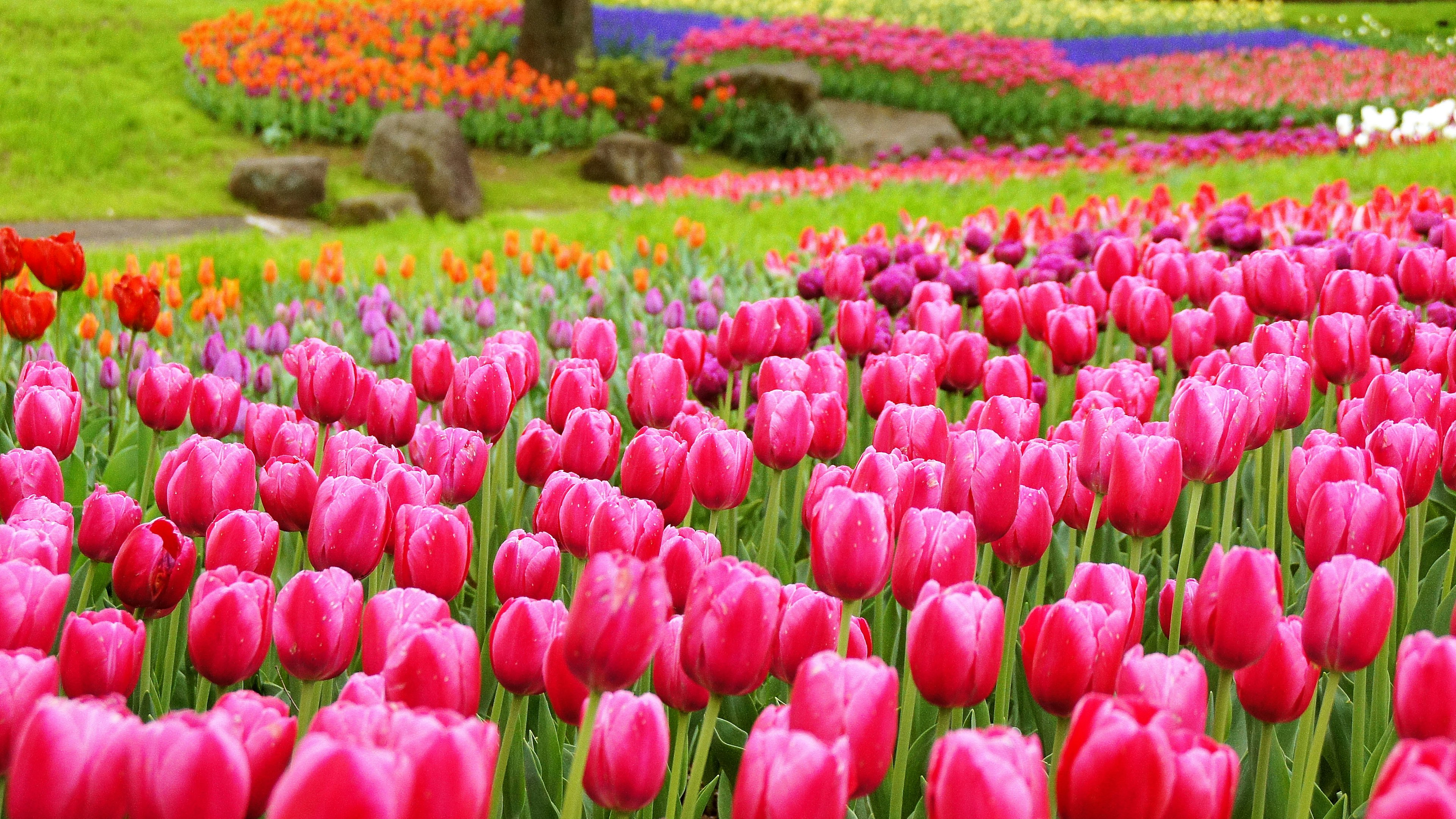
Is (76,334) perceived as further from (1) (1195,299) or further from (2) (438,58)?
(2) (438,58)

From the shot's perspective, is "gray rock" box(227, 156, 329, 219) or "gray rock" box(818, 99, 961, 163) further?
"gray rock" box(818, 99, 961, 163)

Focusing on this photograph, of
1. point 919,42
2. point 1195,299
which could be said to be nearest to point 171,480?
point 1195,299

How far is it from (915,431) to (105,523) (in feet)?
3.60

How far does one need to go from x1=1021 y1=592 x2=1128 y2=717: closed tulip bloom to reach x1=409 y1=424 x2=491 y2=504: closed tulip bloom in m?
0.85

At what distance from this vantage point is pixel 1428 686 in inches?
38.1

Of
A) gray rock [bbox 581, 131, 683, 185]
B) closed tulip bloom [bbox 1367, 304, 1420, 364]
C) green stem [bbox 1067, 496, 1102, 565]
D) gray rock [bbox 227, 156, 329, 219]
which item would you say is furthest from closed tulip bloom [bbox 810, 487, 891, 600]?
gray rock [bbox 581, 131, 683, 185]

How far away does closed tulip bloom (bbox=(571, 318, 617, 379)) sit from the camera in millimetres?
2275

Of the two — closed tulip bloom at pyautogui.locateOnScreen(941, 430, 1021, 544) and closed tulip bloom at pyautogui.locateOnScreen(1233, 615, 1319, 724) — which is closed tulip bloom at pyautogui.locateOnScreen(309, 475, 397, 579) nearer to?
closed tulip bloom at pyautogui.locateOnScreen(941, 430, 1021, 544)

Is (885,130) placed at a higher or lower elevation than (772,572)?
lower

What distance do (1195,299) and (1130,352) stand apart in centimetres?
95

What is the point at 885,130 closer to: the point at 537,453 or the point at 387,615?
the point at 537,453

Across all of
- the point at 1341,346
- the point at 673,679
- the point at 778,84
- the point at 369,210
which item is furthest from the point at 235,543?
the point at 778,84

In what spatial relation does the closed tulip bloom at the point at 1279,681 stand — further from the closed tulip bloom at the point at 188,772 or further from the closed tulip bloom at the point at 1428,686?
the closed tulip bloom at the point at 188,772

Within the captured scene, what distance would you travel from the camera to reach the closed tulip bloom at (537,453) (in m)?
1.75
